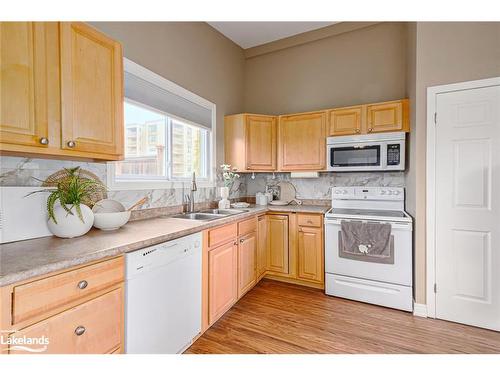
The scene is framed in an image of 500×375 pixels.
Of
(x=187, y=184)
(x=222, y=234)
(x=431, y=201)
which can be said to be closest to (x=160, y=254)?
(x=222, y=234)

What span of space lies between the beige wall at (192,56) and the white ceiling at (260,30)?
11cm

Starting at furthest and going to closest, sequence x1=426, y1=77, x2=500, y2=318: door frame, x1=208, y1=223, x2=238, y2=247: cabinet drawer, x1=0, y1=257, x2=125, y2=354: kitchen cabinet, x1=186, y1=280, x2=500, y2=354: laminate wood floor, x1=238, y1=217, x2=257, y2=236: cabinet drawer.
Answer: x1=238, y1=217, x2=257, y2=236: cabinet drawer → x1=426, y1=77, x2=500, y2=318: door frame → x1=208, y1=223, x2=238, y2=247: cabinet drawer → x1=186, y1=280, x2=500, y2=354: laminate wood floor → x1=0, y1=257, x2=125, y2=354: kitchen cabinet

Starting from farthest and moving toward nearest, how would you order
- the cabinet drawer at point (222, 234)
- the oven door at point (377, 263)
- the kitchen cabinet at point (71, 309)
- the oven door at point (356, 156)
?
the oven door at point (356, 156)
the oven door at point (377, 263)
the cabinet drawer at point (222, 234)
the kitchen cabinet at point (71, 309)

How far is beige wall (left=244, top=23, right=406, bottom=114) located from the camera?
309 centimetres

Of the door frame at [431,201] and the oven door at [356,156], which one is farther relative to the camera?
the oven door at [356,156]

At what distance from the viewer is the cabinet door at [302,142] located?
10.5 ft

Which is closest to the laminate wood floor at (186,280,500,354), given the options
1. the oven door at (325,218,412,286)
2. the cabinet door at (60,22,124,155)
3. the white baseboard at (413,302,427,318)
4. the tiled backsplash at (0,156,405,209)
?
the white baseboard at (413,302,427,318)

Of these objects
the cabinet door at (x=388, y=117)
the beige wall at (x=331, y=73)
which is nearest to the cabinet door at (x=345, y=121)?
the cabinet door at (x=388, y=117)

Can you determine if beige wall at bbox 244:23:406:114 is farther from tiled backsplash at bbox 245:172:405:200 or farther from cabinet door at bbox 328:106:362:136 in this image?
tiled backsplash at bbox 245:172:405:200

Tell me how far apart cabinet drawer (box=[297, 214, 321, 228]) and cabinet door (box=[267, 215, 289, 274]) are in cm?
17

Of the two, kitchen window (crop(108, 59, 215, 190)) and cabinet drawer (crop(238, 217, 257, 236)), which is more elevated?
kitchen window (crop(108, 59, 215, 190))

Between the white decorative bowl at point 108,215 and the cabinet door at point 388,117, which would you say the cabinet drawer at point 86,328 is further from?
the cabinet door at point 388,117

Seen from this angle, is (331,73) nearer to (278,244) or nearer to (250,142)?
(250,142)

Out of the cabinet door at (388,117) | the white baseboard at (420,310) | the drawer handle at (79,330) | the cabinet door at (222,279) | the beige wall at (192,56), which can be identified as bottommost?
the white baseboard at (420,310)
